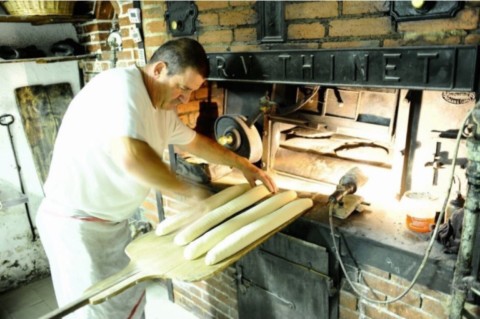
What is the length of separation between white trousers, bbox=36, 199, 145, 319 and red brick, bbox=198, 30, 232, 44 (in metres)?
1.16

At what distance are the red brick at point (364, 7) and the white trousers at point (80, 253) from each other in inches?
63.3

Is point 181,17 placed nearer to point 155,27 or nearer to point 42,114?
point 155,27

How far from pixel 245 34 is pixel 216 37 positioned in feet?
0.67

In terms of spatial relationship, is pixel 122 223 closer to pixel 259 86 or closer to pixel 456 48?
pixel 259 86

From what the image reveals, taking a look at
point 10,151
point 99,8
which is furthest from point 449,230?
point 10,151

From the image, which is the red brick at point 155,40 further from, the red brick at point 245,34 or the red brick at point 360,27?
the red brick at point 360,27

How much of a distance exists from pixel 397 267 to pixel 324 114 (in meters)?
1.00

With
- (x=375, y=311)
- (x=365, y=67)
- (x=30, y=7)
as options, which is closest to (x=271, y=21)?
(x=365, y=67)

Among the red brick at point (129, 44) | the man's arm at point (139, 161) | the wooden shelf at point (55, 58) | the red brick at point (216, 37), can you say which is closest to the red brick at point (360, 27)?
the red brick at point (216, 37)

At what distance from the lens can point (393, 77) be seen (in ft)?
4.90

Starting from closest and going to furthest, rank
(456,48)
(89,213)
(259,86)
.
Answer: (456,48)
(89,213)
(259,86)

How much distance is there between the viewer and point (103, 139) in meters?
1.73

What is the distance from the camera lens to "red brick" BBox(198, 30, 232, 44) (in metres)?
2.03

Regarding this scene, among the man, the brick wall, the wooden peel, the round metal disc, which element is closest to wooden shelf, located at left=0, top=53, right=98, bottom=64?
the brick wall
